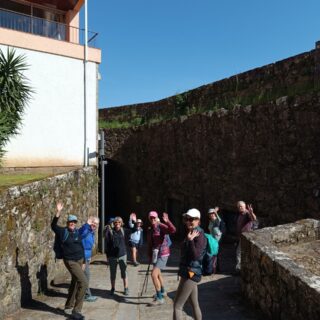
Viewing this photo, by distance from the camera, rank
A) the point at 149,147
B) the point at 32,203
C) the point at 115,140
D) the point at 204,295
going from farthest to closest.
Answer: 1. the point at 115,140
2. the point at 149,147
3. the point at 32,203
4. the point at 204,295

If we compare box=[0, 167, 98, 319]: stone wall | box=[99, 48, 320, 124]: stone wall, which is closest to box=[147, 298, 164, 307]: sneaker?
box=[0, 167, 98, 319]: stone wall

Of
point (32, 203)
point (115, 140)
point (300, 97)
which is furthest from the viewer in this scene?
point (115, 140)

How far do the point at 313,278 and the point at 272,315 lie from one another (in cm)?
107

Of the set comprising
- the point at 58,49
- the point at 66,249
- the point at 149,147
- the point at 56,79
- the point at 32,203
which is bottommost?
the point at 66,249

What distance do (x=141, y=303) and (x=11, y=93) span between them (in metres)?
7.62

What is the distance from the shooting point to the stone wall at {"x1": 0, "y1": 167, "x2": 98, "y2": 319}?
6551mm

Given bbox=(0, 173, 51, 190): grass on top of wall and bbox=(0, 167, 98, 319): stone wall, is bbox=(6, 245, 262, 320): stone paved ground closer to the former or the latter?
bbox=(0, 167, 98, 319): stone wall

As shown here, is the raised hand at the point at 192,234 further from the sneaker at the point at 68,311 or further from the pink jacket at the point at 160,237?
the sneaker at the point at 68,311

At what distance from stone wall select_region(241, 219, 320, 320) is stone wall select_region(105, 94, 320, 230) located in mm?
2091

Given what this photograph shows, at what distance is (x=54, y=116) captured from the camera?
46.4 ft

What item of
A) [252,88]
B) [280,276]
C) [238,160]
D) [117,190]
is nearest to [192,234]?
[280,276]

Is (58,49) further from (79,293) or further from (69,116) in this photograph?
(79,293)

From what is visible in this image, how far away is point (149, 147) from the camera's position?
17.8 metres

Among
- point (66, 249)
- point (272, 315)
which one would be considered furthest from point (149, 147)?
point (272, 315)
